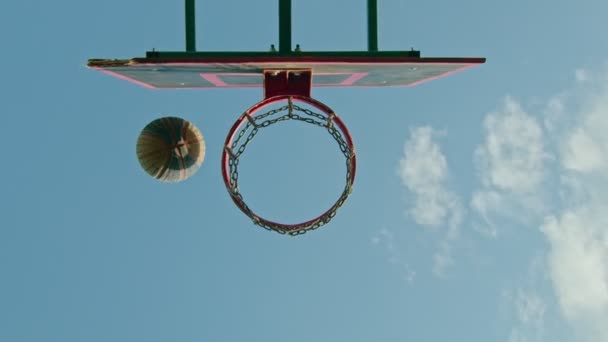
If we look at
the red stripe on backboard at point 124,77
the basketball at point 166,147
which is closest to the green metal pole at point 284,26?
the basketball at point 166,147

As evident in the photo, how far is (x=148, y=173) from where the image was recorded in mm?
11180

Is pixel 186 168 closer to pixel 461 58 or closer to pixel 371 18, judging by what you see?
pixel 371 18

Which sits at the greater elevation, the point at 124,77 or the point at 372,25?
the point at 372,25

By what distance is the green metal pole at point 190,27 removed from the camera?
9959 millimetres

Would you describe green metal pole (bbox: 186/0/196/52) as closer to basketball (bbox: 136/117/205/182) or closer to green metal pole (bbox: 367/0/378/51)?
basketball (bbox: 136/117/205/182)

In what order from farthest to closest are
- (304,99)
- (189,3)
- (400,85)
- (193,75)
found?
(400,85)
(193,75)
(304,99)
(189,3)

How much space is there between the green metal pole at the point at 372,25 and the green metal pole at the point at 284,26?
4.12 ft

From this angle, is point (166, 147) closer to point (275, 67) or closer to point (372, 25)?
point (275, 67)

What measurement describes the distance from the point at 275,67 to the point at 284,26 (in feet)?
2.54

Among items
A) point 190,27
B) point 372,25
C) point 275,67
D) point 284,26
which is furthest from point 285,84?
point 190,27

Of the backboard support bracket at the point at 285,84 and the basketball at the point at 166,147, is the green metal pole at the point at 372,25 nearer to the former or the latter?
the backboard support bracket at the point at 285,84

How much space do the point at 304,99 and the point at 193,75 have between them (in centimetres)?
221

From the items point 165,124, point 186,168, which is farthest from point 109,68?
point 186,168

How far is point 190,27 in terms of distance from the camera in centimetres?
1001
